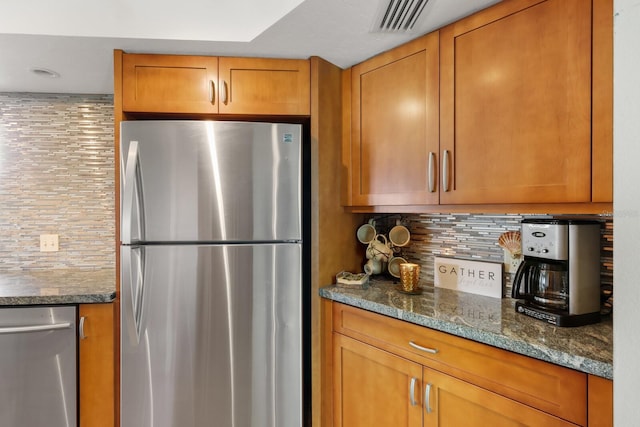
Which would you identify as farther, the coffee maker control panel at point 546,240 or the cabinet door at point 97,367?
the cabinet door at point 97,367

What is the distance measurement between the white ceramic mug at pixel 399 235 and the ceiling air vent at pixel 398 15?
98 cm

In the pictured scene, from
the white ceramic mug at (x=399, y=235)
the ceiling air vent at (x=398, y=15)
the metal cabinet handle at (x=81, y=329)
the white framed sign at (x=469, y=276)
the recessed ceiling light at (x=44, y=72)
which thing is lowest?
the metal cabinet handle at (x=81, y=329)

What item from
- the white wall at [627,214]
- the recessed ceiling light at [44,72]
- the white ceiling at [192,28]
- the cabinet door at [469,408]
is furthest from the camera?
the recessed ceiling light at [44,72]

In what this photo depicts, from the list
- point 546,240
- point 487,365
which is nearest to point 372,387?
point 487,365

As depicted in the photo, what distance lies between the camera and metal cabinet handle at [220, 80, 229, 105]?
1774 mm

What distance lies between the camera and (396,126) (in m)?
1.70

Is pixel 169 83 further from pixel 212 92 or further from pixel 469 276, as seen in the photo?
pixel 469 276

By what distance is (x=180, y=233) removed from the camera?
1604 mm

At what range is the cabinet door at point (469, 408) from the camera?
3.52 ft

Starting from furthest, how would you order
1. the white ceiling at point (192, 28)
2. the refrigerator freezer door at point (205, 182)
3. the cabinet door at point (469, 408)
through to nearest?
the refrigerator freezer door at point (205, 182), the white ceiling at point (192, 28), the cabinet door at point (469, 408)

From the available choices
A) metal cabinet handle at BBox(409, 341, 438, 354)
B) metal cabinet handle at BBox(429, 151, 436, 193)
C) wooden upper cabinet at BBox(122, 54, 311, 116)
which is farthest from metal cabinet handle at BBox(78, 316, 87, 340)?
metal cabinet handle at BBox(429, 151, 436, 193)

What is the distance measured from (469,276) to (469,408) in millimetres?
652

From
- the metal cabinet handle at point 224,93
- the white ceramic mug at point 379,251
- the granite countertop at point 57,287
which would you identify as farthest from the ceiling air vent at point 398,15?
the granite countertop at point 57,287

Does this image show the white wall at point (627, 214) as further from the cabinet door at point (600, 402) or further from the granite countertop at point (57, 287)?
the granite countertop at point (57, 287)
